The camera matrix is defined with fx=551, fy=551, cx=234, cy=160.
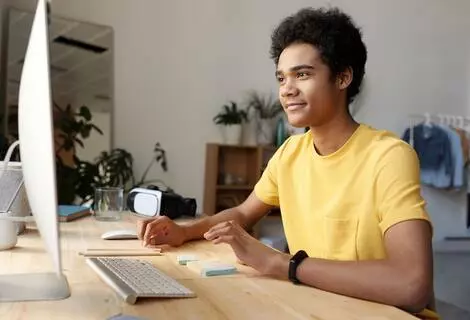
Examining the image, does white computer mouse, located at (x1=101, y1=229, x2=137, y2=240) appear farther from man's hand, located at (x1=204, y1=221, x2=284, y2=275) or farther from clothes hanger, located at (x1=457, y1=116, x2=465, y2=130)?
clothes hanger, located at (x1=457, y1=116, x2=465, y2=130)

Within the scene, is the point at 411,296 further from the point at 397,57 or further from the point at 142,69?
the point at 397,57

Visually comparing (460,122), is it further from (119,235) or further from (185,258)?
(185,258)

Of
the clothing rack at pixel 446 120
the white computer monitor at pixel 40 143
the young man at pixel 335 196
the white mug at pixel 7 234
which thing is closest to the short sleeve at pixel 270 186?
the young man at pixel 335 196

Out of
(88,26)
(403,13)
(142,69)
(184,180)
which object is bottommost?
(184,180)

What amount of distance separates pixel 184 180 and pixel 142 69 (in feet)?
2.74

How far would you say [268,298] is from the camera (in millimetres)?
953

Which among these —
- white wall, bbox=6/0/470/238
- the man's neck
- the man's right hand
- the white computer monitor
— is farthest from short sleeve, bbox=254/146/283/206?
white wall, bbox=6/0/470/238

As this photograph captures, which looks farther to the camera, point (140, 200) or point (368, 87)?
point (368, 87)

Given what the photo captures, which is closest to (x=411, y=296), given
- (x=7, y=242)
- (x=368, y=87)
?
(x=7, y=242)

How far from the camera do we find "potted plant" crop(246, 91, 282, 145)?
407 centimetres

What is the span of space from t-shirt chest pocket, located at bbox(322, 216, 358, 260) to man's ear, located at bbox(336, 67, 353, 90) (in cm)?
35

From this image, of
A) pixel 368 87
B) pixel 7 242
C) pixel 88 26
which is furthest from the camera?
pixel 368 87

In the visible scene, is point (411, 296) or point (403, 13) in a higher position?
point (403, 13)

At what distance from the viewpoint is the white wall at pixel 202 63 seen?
3.78 meters
